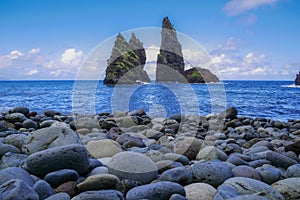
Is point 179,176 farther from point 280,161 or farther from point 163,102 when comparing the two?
point 163,102

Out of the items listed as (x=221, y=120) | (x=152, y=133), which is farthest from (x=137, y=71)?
(x=152, y=133)

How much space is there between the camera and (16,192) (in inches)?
75.2

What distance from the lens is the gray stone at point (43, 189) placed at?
2158 mm

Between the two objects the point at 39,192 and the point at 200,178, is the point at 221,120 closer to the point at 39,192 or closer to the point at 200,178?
the point at 200,178

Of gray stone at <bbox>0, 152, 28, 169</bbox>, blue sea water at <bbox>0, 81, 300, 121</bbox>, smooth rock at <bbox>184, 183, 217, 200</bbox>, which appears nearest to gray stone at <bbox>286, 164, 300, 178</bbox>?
smooth rock at <bbox>184, 183, 217, 200</bbox>

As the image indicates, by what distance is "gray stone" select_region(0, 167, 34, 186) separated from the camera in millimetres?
2331

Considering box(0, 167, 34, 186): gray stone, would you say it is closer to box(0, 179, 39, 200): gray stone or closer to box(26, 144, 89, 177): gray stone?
box(26, 144, 89, 177): gray stone

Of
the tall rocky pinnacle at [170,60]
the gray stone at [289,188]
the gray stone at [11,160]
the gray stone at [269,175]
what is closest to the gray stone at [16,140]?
the gray stone at [11,160]

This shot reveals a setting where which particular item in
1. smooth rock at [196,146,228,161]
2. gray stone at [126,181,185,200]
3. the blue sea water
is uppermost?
gray stone at [126,181,185,200]

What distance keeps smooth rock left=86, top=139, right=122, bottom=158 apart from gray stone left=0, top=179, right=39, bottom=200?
1.50m

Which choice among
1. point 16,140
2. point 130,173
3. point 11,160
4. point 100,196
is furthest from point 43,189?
point 16,140

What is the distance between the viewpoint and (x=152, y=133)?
5414mm

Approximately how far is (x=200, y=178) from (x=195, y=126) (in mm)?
4487

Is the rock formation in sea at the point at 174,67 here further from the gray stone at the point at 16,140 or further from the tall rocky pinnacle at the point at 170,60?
the gray stone at the point at 16,140
